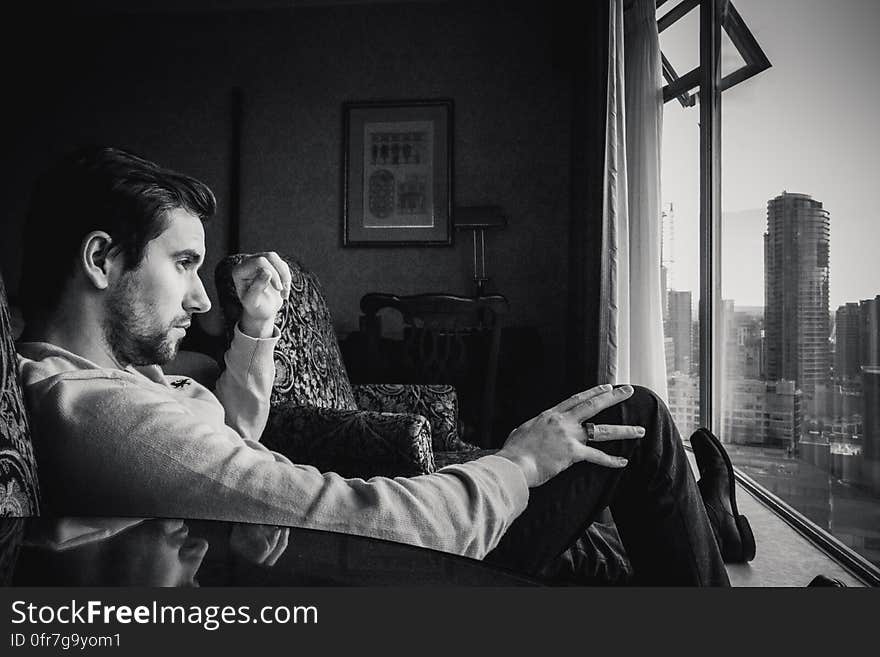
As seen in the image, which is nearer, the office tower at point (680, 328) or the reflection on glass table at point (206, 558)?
the reflection on glass table at point (206, 558)

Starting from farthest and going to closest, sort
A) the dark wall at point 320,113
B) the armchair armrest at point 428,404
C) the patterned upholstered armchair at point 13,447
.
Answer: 1. the dark wall at point 320,113
2. the armchair armrest at point 428,404
3. the patterned upholstered armchair at point 13,447

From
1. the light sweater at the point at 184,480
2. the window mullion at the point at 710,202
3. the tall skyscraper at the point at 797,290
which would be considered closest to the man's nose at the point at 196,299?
the light sweater at the point at 184,480

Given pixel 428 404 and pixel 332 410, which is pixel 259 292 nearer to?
pixel 332 410

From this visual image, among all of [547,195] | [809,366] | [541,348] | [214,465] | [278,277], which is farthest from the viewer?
[547,195]

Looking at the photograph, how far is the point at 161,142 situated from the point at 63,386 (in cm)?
431

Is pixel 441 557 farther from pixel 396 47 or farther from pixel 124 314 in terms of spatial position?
pixel 396 47

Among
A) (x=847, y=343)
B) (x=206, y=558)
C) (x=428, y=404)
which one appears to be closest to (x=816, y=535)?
(x=847, y=343)

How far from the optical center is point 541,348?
11.9 feet

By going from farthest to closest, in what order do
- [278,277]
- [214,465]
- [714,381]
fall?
[714,381] < [278,277] < [214,465]

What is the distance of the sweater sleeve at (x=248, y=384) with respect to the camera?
49.1 inches

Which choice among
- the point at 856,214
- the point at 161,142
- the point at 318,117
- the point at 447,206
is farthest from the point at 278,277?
the point at 161,142

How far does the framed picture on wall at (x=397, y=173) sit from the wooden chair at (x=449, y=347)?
1.25 metres

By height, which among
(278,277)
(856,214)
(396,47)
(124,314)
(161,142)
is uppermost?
(396,47)

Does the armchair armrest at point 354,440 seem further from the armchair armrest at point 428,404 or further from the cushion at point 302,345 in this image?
the armchair armrest at point 428,404
